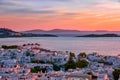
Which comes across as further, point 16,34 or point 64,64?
point 16,34

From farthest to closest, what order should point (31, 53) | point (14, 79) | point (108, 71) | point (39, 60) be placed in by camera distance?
1. point (31, 53)
2. point (39, 60)
3. point (108, 71)
4. point (14, 79)

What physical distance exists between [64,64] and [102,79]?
7.70 meters

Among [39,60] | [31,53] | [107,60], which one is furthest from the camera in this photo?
[31,53]

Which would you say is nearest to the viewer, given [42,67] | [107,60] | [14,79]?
[14,79]

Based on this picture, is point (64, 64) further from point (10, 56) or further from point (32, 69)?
point (10, 56)

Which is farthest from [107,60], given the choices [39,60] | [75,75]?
[75,75]

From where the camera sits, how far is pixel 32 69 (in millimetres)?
20078

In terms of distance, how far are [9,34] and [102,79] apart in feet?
350

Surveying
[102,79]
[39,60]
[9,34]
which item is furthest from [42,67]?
[9,34]

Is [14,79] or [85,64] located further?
[85,64]

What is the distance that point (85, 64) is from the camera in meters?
22.5

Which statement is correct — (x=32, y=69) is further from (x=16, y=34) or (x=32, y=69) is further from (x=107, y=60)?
(x=16, y=34)

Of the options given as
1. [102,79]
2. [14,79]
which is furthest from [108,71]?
[14,79]

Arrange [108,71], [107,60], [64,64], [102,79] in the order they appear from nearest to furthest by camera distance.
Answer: [102,79] → [108,71] → [64,64] → [107,60]
